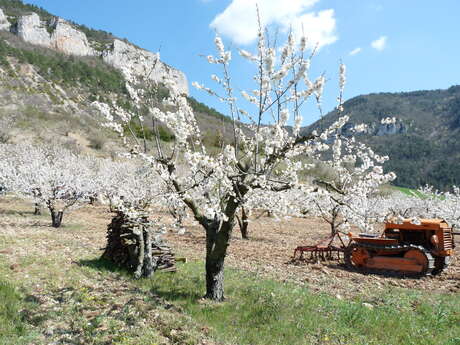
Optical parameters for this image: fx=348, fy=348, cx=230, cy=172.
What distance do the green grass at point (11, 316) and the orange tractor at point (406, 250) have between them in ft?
33.9

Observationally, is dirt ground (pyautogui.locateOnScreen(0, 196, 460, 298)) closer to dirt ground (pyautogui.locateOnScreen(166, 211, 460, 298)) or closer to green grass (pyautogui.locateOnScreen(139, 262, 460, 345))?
dirt ground (pyautogui.locateOnScreen(166, 211, 460, 298))

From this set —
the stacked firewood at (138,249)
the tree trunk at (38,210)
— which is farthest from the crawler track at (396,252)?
the tree trunk at (38,210)

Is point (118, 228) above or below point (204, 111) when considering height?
below

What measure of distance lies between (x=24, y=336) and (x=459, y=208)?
1338 inches

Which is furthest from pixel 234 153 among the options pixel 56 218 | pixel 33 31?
pixel 33 31

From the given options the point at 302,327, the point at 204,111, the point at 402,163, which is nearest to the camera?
the point at 302,327

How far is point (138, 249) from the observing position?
955 centimetres

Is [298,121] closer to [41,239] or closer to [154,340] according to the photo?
[154,340]

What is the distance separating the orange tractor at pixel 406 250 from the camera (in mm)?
11734

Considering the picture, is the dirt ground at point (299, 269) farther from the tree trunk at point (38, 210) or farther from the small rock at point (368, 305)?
the tree trunk at point (38, 210)

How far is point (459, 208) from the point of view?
30328 millimetres

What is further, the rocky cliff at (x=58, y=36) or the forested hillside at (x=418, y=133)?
the forested hillside at (x=418, y=133)

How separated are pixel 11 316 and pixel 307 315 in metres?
5.52

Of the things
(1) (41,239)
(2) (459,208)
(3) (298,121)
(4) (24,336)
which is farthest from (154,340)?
(2) (459,208)
